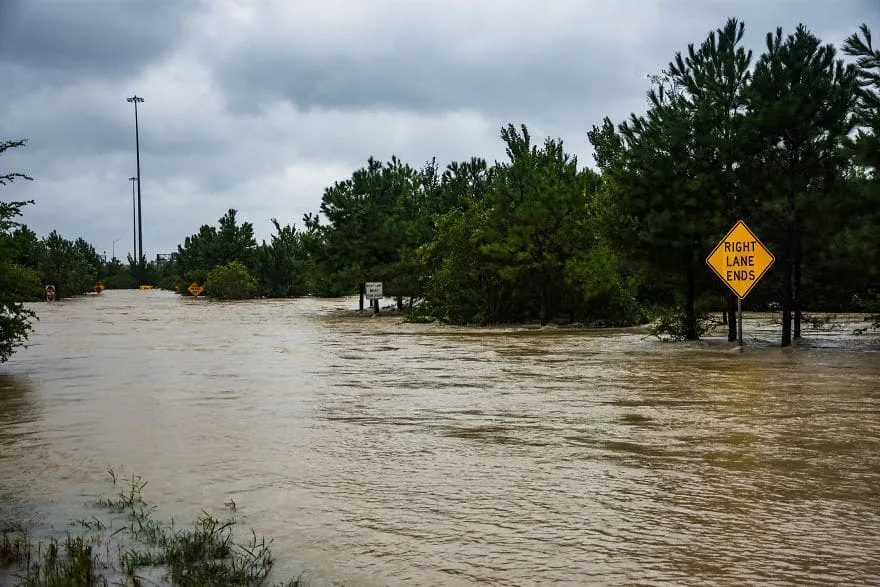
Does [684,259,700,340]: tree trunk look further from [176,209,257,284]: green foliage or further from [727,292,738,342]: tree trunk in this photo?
[176,209,257,284]: green foliage

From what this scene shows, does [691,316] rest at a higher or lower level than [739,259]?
lower

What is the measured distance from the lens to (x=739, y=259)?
2345 cm

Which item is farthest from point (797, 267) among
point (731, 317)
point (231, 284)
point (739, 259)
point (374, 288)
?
point (231, 284)

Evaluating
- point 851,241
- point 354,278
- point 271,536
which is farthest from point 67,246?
point 271,536

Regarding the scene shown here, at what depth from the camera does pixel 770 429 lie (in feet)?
36.4

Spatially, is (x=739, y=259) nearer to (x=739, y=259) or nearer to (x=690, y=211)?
(x=739, y=259)

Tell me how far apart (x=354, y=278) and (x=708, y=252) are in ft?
91.1

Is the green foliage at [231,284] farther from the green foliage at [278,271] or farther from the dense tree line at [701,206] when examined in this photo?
the dense tree line at [701,206]

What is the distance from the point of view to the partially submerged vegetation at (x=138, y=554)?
578 cm

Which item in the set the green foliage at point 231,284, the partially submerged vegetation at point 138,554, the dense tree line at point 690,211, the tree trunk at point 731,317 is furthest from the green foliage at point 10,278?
the green foliage at point 231,284

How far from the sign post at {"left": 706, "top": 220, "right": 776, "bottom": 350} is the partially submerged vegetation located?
1850cm

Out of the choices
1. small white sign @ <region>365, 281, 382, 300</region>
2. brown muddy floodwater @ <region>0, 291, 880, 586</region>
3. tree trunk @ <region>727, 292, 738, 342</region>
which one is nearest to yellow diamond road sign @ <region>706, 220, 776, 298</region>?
brown muddy floodwater @ <region>0, 291, 880, 586</region>

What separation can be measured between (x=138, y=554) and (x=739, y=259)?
65.1 feet

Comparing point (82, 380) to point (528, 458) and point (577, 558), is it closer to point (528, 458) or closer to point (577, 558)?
point (528, 458)
